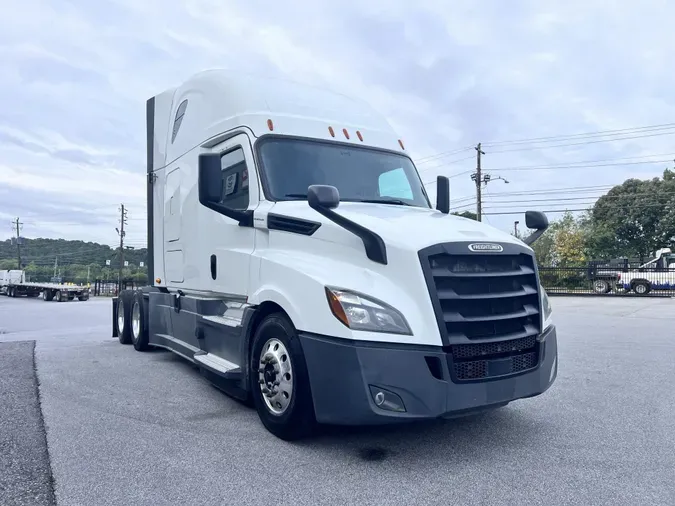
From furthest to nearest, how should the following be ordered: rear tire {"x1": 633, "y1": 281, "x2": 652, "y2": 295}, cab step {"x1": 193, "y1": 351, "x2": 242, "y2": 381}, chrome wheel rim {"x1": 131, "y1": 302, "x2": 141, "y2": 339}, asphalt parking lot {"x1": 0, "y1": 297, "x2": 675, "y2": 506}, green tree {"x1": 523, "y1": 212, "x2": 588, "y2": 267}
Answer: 1. green tree {"x1": 523, "y1": 212, "x2": 588, "y2": 267}
2. rear tire {"x1": 633, "y1": 281, "x2": 652, "y2": 295}
3. chrome wheel rim {"x1": 131, "y1": 302, "x2": 141, "y2": 339}
4. cab step {"x1": 193, "y1": 351, "x2": 242, "y2": 381}
5. asphalt parking lot {"x1": 0, "y1": 297, "x2": 675, "y2": 506}

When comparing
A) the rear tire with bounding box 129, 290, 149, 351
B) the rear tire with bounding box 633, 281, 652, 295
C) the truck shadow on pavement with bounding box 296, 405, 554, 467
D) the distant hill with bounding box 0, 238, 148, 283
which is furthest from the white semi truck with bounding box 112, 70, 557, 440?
the distant hill with bounding box 0, 238, 148, 283

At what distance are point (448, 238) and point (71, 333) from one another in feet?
35.5

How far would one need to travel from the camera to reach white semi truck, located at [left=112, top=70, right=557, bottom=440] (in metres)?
3.73

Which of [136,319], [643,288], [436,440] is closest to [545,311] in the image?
[436,440]

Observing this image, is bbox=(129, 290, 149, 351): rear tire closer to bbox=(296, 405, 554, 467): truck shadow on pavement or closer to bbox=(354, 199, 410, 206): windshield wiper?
bbox=(354, 199, 410, 206): windshield wiper

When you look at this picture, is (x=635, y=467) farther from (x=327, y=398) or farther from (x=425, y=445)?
(x=327, y=398)

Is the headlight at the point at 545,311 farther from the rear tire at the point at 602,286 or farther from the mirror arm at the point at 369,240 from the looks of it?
the rear tire at the point at 602,286

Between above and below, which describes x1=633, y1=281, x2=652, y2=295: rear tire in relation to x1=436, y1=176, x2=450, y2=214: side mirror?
below

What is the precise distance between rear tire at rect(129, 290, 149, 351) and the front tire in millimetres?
4530

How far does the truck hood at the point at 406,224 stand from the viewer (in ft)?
13.1

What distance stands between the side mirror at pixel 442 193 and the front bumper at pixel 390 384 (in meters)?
2.99

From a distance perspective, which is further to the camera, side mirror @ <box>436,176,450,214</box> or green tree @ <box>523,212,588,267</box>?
A: green tree @ <box>523,212,588,267</box>

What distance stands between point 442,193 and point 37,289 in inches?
1743

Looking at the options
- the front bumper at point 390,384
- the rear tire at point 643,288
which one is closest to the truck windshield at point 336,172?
the front bumper at point 390,384
